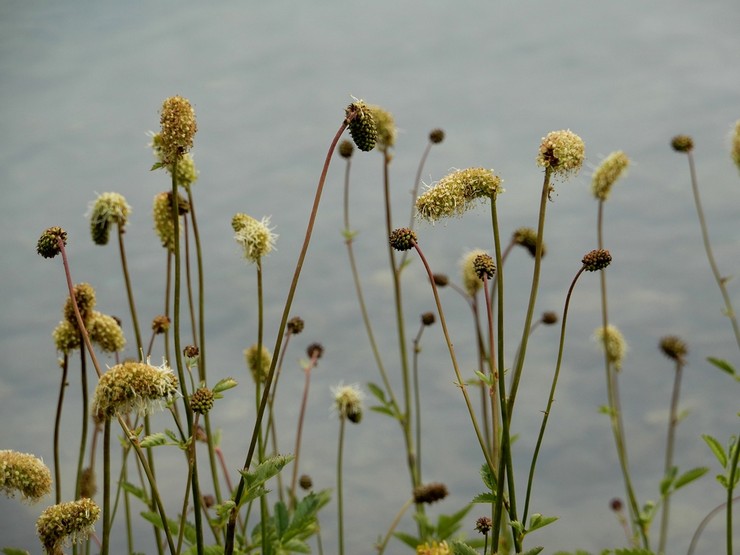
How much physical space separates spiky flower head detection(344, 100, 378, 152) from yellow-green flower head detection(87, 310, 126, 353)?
128 centimetres

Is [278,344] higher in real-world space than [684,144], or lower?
lower

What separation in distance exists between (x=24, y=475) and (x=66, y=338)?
63cm

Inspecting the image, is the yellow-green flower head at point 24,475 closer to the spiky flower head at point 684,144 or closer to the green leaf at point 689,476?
the green leaf at point 689,476

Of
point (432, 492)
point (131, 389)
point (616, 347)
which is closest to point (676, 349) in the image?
point (616, 347)

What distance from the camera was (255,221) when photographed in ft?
11.1

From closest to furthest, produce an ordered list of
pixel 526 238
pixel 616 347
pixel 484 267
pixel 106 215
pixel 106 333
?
1. pixel 484 267
2. pixel 106 333
3. pixel 106 215
4. pixel 526 238
5. pixel 616 347

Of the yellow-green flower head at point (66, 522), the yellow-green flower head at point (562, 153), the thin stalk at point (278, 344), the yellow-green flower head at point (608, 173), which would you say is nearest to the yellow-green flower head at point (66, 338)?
the yellow-green flower head at point (66, 522)

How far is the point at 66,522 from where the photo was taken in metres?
2.45

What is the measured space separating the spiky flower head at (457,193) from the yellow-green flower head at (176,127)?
0.82 meters

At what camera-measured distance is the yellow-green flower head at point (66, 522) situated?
8.02 ft

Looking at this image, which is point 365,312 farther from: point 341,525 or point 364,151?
point 364,151

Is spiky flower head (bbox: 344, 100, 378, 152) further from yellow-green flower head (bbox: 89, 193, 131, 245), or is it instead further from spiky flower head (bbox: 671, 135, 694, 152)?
spiky flower head (bbox: 671, 135, 694, 152)

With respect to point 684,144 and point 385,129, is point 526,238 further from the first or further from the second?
point 684,144

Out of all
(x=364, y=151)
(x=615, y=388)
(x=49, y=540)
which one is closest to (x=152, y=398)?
(x=49, y=540)
